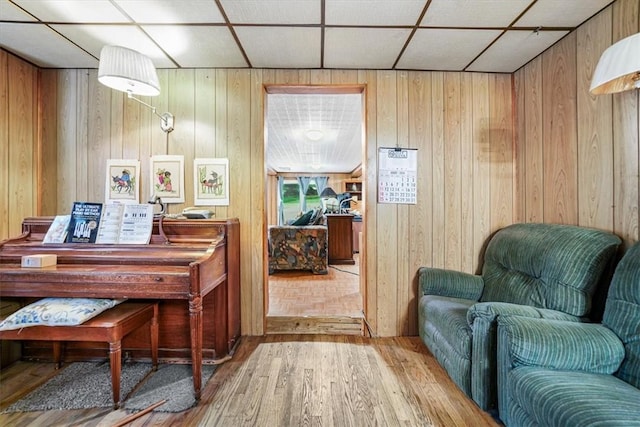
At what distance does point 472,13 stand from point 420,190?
134 cm

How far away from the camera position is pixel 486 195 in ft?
8.53

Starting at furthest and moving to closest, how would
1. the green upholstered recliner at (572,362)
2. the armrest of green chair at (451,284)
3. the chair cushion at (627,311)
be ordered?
the armrest of green chair at (451,284) → the chair cushion at (627,311) → the green upholstered recliner at (572,362)

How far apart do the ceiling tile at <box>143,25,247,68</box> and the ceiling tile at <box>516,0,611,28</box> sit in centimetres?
207

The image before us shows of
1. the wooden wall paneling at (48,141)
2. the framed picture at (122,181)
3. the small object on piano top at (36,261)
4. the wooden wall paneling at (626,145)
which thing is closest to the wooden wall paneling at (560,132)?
the wooden wall paneling at (626,145)

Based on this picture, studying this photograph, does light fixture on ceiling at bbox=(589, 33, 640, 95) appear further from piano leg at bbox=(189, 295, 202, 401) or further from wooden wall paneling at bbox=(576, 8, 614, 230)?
piano leg at bbox=(189, 295, 202, 401)

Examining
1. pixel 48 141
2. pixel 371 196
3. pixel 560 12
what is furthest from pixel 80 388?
pixel 560 12

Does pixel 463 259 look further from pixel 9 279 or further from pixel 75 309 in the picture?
pixel 9 279

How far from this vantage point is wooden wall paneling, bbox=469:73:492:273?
258cm

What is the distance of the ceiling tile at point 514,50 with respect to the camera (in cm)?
204

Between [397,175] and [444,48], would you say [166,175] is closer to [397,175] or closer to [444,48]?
[397,175]

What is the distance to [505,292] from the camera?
2.06 m

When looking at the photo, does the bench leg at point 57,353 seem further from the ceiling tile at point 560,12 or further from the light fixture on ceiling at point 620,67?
the ceiling tile at point 560,12

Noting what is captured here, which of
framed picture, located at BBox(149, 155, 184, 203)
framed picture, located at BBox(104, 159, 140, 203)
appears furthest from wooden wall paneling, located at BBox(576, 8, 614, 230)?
framed picture, located at BBox(104, 159, 140, 203)

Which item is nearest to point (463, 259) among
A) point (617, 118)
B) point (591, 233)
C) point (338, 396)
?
point (591, 233)
